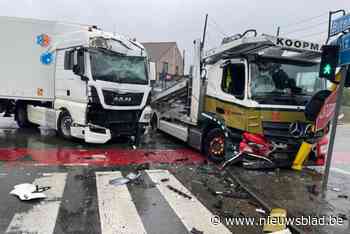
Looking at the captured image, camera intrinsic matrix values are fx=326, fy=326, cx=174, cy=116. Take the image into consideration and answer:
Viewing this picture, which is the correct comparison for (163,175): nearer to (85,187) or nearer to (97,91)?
(85,187)

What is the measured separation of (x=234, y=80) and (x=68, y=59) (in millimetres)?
4974

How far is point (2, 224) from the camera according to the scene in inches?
179

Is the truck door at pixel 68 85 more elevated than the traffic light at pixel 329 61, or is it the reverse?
the traffic light at pixel 329 61

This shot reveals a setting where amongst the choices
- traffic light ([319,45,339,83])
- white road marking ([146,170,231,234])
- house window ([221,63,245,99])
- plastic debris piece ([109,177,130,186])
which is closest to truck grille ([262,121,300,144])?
house window ([221,63,245,99])

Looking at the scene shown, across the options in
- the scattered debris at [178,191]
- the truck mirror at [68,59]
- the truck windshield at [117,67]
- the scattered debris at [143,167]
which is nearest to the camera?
the scattered debris at [178,191]

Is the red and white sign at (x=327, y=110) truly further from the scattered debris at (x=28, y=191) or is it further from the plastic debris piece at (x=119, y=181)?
the scattered debris at (x=28, y=191)

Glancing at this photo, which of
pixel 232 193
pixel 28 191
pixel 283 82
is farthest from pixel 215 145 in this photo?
pixel 28 191

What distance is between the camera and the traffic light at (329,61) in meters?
6.35

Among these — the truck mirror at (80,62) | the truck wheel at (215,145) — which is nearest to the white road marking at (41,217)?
the truck mirror at (80,62)

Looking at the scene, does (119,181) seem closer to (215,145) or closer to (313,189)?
(215,145)

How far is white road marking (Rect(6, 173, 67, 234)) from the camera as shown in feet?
14.5

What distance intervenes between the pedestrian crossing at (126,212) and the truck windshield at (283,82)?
2968mm

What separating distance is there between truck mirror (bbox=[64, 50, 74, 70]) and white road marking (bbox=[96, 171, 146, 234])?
4.23 metres

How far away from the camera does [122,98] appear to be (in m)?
9.68
